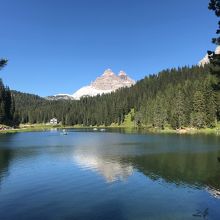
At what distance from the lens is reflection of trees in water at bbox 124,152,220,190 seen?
57.6 metres

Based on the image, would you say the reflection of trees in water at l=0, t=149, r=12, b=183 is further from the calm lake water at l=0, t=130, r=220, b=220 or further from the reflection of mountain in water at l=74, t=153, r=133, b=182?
the reflection of mountain in water at l=74, t=153, r=133, b=182

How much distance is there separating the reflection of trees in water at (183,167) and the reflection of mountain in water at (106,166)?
317cm

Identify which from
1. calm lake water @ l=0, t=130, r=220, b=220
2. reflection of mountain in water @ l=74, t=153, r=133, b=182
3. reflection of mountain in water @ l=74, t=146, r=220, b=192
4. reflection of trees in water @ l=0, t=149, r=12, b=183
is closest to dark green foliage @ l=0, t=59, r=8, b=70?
calm lake water @ l=0, t=130, r=220, b=220

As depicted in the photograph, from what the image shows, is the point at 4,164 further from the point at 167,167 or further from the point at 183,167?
the point at 183,167

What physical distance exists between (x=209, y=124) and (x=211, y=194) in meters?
155

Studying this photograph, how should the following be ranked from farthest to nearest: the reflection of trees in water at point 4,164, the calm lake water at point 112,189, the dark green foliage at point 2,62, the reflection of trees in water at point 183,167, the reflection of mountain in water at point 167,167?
1. the reflection of trees in water at point 4,164
2. the reflection of mountain in water at point 167,167
3. the reflection of trees in water at point 183,167
4. the calm lake water at point 112,189
5. the dark green foliage at point 2,62

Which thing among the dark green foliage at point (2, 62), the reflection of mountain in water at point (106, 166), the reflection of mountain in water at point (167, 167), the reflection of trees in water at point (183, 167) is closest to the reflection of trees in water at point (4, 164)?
the reflection of mountain in water at point (106, 166)

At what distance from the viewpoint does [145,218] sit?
37.8 metres

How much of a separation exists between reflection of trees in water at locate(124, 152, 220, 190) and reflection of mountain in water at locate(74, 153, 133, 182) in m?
3.17

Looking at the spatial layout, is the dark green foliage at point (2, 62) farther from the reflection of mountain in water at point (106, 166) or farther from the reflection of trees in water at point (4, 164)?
the reflection of trees in water at point (4, 164)

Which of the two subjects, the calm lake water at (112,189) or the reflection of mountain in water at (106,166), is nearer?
the calm lake water at (112,189)

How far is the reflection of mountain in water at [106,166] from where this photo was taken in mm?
62906

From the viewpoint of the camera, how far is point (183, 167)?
7038 centimetres

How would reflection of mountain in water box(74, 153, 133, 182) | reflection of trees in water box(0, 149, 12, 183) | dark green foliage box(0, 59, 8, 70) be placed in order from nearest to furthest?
dark green foliage box(0, 59, 8, 70)
reflection of mountain in water box(74, 153, 133, 182)
reflection of trees in water box(0, 149, 12, 183)
